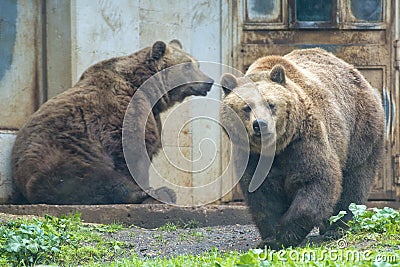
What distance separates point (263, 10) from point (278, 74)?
11.3ft

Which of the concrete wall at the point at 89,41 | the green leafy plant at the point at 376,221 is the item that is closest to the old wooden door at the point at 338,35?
the concrete wall at the point at 89,41

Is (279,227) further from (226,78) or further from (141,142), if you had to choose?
(141,142)

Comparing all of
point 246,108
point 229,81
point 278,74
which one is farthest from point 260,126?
point 229,81

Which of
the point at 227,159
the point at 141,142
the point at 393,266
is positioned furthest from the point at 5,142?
the point at 393,266

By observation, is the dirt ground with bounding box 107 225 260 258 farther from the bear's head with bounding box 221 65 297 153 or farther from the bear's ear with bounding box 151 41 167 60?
the bear's ear with bounding box 151 41 167 60

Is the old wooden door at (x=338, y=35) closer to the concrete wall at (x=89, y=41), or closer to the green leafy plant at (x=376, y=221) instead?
the concrete wall at (x=89, y=41)

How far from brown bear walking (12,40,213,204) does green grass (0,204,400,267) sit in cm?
147

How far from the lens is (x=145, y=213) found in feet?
29.2

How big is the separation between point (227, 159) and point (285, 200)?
3273 mm

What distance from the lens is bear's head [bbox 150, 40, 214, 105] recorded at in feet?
33.4

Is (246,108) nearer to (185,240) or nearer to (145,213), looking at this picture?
(185,240)

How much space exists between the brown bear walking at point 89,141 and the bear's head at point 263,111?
231 centimetres

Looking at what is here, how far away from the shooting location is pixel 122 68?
9.94 metres

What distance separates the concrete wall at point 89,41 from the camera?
1016 centimetres
